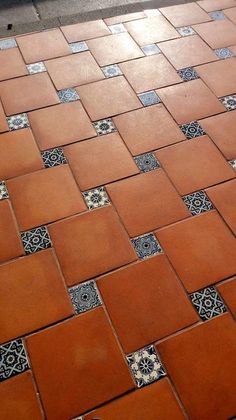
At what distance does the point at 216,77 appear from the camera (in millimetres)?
1959

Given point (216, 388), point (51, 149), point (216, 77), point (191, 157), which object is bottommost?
point (216, 388)

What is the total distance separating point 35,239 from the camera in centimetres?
136

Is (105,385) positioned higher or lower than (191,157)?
lower

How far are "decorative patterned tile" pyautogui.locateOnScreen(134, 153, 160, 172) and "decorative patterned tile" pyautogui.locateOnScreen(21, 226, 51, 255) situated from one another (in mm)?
547

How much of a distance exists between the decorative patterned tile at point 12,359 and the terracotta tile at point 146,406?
27cm

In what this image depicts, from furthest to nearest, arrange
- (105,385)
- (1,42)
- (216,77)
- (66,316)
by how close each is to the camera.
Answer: (1,42), (216,77), (66,316), (105,385)

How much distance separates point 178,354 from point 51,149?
1083 mm

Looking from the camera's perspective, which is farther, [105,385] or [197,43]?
[197,43]

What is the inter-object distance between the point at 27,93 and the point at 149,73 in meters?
0.72

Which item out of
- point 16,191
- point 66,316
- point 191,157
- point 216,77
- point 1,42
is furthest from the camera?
point 1,42

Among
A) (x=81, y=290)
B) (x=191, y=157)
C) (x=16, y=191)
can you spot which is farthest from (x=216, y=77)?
(x=81, y=290)

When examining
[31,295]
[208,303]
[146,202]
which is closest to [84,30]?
[146,202]

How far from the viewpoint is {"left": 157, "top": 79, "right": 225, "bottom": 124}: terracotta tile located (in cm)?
179

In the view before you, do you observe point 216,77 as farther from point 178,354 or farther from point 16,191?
point 178,354
